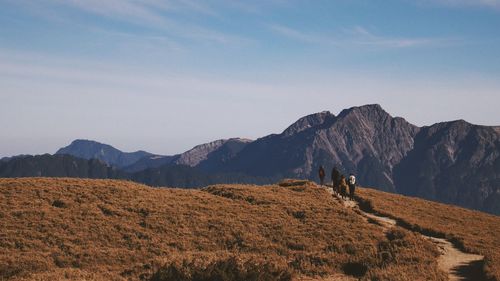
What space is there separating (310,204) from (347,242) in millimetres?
10678

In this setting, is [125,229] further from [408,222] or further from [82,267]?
[408,222]

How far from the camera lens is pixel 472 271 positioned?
79.5 ft

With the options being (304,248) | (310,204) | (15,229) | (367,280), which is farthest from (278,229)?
(15,229)

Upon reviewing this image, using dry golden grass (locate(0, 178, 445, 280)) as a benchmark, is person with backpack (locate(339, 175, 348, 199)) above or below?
above

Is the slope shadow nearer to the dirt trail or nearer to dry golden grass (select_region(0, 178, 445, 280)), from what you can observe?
the dirt trail

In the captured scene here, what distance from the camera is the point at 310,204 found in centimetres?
3950

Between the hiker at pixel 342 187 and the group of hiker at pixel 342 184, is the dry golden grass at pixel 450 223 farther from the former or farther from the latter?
the hiker at pixel 342 187

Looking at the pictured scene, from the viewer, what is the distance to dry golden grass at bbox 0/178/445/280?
22261 millimetres

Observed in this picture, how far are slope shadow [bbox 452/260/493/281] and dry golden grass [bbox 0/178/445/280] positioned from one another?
5.07 ft

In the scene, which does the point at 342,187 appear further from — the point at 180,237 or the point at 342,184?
the point at 180,237

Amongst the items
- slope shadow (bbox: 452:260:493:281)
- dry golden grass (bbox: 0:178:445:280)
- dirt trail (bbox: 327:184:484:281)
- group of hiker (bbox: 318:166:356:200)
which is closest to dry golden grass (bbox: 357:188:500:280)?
→ slope shadow (bbox: 452:260:493:281)

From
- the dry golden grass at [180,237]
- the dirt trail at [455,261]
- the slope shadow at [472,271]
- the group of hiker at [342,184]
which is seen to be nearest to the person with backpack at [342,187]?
the group of hiker at [342,184]

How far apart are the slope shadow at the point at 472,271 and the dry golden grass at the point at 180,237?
155cm

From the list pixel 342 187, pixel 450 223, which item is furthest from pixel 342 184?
pixel 450 223
